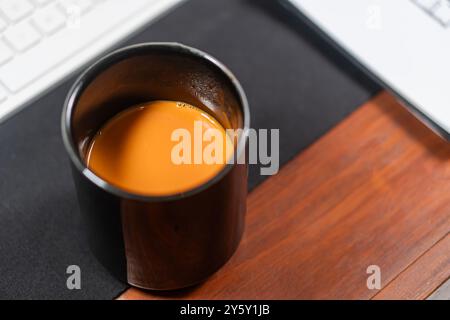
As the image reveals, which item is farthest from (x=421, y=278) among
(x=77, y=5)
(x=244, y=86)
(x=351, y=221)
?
(x=77, y=5)

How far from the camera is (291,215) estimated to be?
526 mm

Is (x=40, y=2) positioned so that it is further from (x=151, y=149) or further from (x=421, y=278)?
(x=421, y=278)

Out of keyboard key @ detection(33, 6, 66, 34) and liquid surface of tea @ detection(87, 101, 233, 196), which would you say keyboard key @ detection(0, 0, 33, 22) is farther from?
liquid surface of tea @ detection(87, 101, 233, 196)

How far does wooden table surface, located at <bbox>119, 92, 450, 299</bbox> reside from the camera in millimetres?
508

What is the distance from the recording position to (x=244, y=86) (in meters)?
0.57

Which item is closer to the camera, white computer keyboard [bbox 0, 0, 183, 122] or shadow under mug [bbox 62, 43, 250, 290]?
shadow under mug [bbox 62, 43, 250, 290]

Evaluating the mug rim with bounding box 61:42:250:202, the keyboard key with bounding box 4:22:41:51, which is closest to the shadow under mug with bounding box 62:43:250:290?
the mug rim with bounding box 61:42:250:202

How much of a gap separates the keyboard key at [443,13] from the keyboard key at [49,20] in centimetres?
29

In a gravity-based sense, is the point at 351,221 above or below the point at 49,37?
below

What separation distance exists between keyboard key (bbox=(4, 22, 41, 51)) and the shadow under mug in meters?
0.11

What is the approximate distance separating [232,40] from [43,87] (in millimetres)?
153

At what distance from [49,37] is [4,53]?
4cm

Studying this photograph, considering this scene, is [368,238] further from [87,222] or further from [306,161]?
[87,222]
